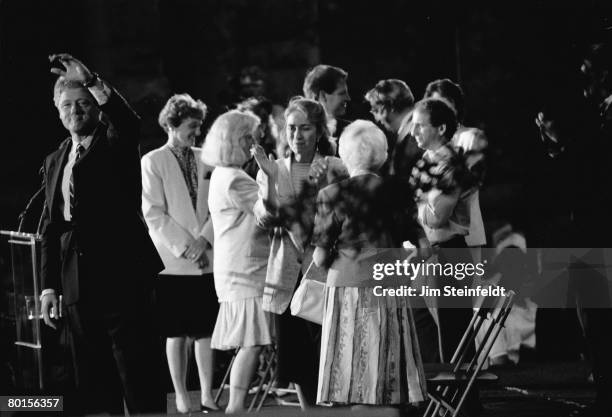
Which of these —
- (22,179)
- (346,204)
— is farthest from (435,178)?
(22,179)

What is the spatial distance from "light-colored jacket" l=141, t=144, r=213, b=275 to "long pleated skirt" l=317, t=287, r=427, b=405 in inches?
79.7

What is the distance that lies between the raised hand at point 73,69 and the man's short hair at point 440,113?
72.4 inches

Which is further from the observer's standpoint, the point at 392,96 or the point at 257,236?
the point at 392,96

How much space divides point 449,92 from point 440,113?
2.34 feet

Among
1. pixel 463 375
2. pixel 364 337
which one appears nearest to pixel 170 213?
pixel 364 337

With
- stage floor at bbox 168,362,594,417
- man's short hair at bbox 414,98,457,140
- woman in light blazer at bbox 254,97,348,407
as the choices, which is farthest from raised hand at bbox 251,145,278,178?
stage floor at bbox 168,362,594,417

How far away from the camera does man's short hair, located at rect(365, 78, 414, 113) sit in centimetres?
790

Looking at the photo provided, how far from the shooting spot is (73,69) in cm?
589

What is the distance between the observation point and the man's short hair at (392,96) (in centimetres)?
790

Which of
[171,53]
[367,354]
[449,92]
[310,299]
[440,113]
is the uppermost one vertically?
[171,53]

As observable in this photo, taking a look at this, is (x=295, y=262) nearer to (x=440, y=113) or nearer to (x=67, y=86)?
(x=440, y=113)

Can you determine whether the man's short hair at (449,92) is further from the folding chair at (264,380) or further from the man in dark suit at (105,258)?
the man in dark suit at (105,258)

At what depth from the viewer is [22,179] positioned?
9930 millimetres

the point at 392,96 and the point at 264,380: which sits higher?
the point at 392,96
